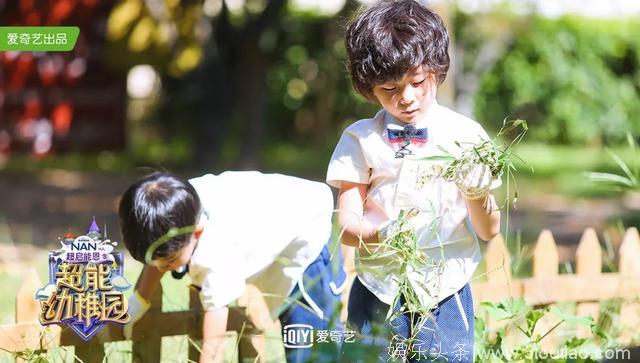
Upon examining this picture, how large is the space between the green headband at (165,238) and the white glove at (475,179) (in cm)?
62

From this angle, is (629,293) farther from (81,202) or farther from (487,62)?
(487,62)

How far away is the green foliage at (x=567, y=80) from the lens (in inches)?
520

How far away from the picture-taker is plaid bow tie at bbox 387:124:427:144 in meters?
2.26

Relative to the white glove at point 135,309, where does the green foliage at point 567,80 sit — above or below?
above

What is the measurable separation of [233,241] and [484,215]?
0.69 m

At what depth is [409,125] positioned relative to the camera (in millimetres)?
2271

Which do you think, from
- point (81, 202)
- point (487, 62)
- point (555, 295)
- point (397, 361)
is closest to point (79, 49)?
point (81, 202)

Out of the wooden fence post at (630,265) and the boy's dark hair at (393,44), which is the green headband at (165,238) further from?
the wooden fence post at (630,265)

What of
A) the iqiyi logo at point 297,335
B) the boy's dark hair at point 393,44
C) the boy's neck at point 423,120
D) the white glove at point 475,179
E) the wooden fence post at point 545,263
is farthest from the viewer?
the wooden fence post at point 545,263

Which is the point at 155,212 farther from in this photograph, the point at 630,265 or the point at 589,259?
the point at 630,265

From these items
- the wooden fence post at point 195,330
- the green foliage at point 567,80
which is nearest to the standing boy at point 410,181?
the wooden fence post at point 195,330

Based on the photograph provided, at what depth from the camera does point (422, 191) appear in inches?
89.4

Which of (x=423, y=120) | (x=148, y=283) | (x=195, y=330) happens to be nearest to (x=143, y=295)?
(x=148, y=283)

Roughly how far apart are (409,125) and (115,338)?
993 millimetres
